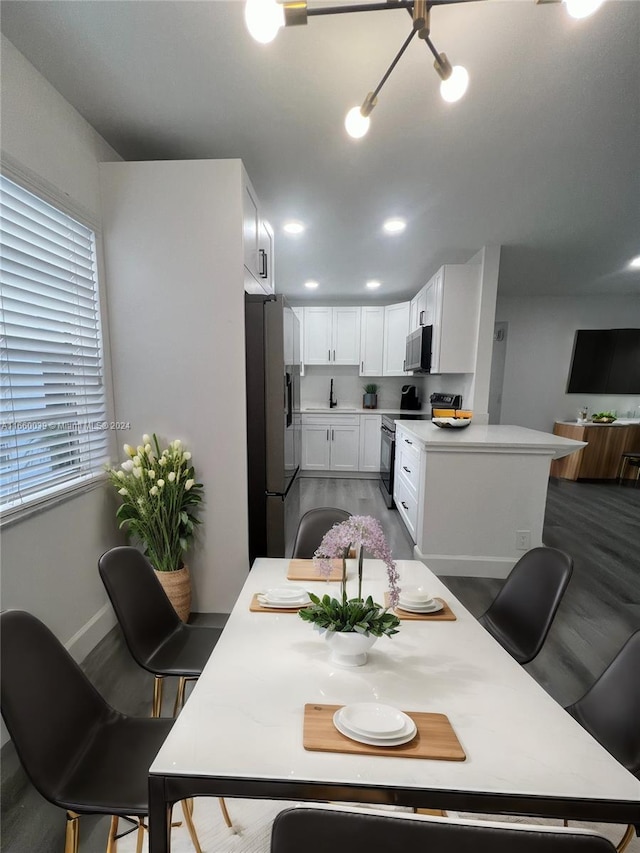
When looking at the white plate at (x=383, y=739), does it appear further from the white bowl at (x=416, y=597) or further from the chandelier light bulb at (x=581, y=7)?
the chandelier light bulb at (x=581, y=7)

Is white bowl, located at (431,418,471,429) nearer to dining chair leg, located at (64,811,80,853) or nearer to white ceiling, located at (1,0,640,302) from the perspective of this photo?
white ceiling, located at (1,0,640,302)

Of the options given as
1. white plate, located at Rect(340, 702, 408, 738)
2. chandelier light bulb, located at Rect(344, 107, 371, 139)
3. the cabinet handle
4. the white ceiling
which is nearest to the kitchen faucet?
the white ceiling

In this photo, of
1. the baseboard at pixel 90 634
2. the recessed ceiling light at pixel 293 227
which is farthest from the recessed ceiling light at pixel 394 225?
the baseboard at pixel 90 634

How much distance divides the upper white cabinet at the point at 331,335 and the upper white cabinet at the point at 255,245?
9.05ft

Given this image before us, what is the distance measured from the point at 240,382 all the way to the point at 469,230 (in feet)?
8.23

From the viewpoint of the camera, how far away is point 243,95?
169 centimetres

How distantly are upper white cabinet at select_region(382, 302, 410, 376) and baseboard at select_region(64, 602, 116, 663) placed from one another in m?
4.59

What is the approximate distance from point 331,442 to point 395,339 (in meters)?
1.86


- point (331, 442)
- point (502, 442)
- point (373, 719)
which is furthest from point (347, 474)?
point (373, 719)

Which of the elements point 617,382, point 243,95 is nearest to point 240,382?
point 243,95

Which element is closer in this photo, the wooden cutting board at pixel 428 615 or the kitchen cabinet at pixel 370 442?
the wooden cutting board at pixel 428 615

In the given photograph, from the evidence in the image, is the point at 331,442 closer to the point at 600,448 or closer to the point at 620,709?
the point at 600,448

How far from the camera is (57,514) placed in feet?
5.81

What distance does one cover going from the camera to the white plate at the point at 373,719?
779 mm
